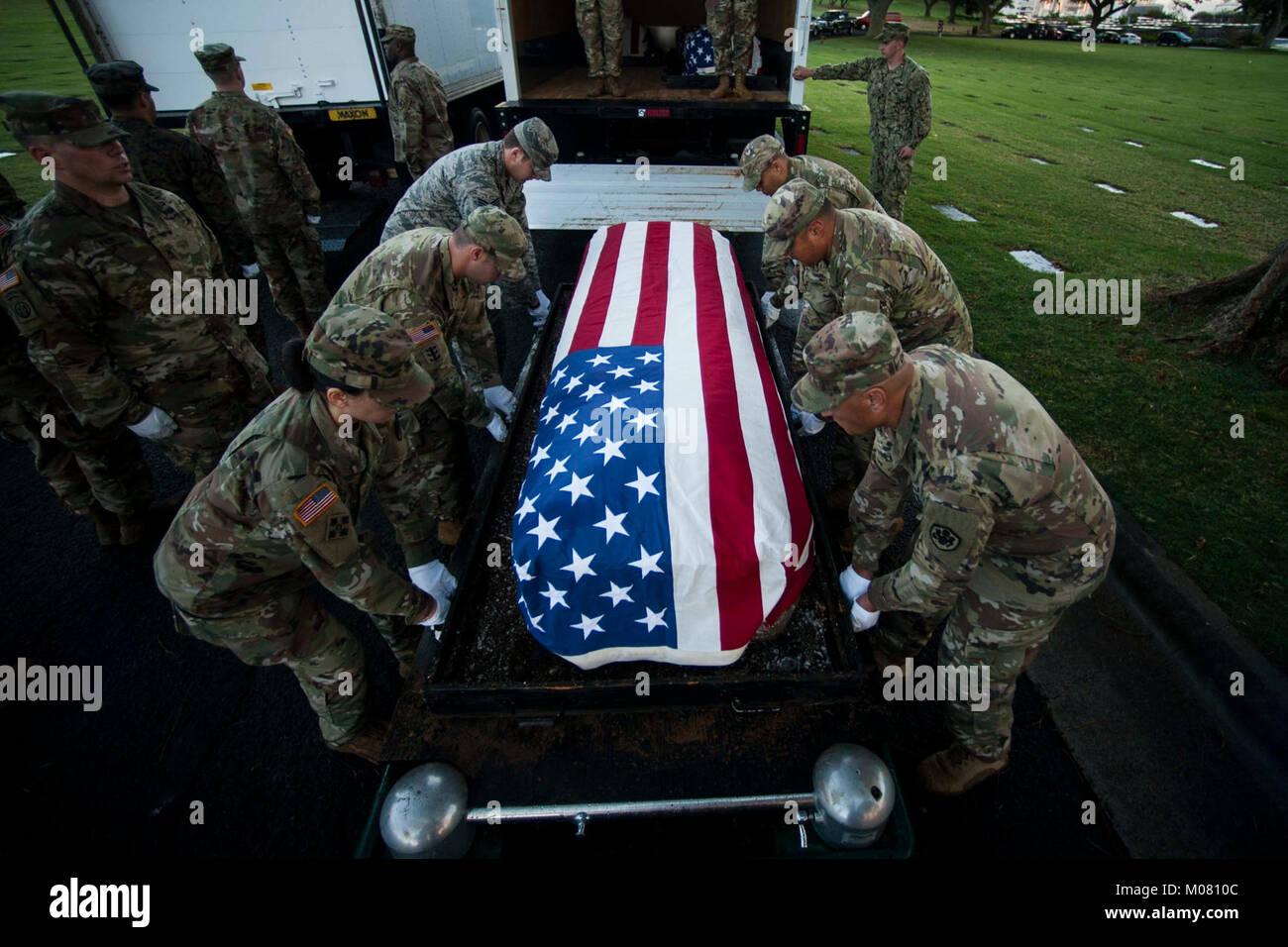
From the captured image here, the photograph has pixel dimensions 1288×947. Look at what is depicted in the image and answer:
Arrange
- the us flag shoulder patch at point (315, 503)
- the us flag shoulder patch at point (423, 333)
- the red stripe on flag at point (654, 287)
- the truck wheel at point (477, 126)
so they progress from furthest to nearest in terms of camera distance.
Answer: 1. the truck wheel at point (477, 126)
2. the red stripe on flag at point (654, 287)
3. the us flag shoulder patch at point (423, 333)
4. the us flag shoulder patch at point (315, 503)

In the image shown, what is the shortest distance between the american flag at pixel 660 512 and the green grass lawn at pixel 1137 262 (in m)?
2.34

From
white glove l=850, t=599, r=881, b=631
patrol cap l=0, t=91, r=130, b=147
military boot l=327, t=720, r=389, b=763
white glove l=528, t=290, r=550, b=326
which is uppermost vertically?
patrol cap l=0, t=91, r=130, b=147

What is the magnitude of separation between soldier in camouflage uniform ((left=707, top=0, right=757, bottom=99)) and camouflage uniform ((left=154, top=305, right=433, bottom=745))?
5684 mm

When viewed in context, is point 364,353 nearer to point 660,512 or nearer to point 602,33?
point 660,512

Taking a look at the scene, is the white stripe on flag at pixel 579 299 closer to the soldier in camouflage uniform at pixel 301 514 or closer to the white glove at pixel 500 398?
the white glove at pixel 500 398

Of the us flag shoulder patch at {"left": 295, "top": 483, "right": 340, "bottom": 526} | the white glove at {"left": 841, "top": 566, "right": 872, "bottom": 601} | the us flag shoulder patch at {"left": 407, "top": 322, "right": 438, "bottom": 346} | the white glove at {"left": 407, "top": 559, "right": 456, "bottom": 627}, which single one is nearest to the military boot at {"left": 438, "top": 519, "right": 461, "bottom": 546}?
the white glove at {"left": 407, "top": 559, "right": 456, "bottom": 627}

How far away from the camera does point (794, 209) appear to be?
278cm

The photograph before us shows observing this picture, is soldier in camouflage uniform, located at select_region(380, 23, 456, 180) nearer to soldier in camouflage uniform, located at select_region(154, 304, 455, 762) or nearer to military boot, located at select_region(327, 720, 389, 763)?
soldier in camouflage uniform, located at select_region(154, 304, 455, 762)

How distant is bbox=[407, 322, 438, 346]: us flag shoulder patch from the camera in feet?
8.79

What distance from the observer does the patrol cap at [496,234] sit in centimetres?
270

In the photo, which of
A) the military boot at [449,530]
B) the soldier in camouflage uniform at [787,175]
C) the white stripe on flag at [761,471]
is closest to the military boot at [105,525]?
the military boot at [449,530]

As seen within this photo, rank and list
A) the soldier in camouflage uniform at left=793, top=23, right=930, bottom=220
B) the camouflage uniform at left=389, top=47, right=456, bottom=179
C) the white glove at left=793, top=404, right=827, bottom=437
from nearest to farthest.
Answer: the white glove at left=793, top=404, right=827, bottom=437 < the camouflage uniform at left=389, top=47, right=456, bottom=179 < the soldier in camouflage uniform at left=793, top=23, right=930, bottom=220

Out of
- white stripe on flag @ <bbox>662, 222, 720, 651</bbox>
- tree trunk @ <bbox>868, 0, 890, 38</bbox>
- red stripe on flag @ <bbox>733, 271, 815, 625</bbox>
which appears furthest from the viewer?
tree trunk @ <bbox>868, 0, 890, 38</bbox>
